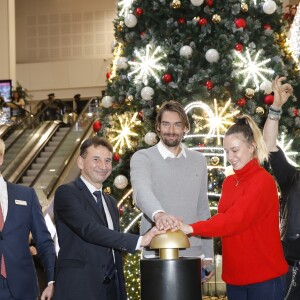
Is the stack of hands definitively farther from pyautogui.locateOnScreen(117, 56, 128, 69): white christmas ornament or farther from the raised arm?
pyautogui.locateOnScreen(117, 56, 128, 69): white christmas ornament

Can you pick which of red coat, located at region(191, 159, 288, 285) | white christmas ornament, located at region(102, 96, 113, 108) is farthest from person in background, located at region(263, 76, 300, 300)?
white christmas ornament, located at region(102, 96, 113, 108)

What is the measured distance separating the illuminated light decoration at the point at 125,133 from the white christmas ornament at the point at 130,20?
1157mm

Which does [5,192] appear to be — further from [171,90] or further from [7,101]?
[7,101]

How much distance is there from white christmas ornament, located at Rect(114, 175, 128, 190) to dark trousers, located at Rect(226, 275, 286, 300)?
4.90 metres

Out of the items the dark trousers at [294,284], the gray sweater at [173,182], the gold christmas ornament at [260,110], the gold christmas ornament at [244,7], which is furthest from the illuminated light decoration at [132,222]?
the dark trousers at [294,284]

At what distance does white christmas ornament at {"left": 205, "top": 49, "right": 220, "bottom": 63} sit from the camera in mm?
8438

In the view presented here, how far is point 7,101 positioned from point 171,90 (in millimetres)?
18256

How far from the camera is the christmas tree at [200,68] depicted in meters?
8.48

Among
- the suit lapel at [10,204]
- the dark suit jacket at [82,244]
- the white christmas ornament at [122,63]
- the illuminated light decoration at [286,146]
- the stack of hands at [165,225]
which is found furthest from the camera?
the white christmas ornament at [122,63]

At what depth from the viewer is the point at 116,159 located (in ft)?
29.4

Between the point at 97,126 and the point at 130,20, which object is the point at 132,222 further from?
the point at 130,20

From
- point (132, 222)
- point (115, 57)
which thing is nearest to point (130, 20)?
point (115, 57)

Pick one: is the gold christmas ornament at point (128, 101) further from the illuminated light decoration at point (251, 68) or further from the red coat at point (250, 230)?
the red coat at point (250, 230)

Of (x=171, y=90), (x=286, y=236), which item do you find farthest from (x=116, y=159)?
(x=286, y=236)
